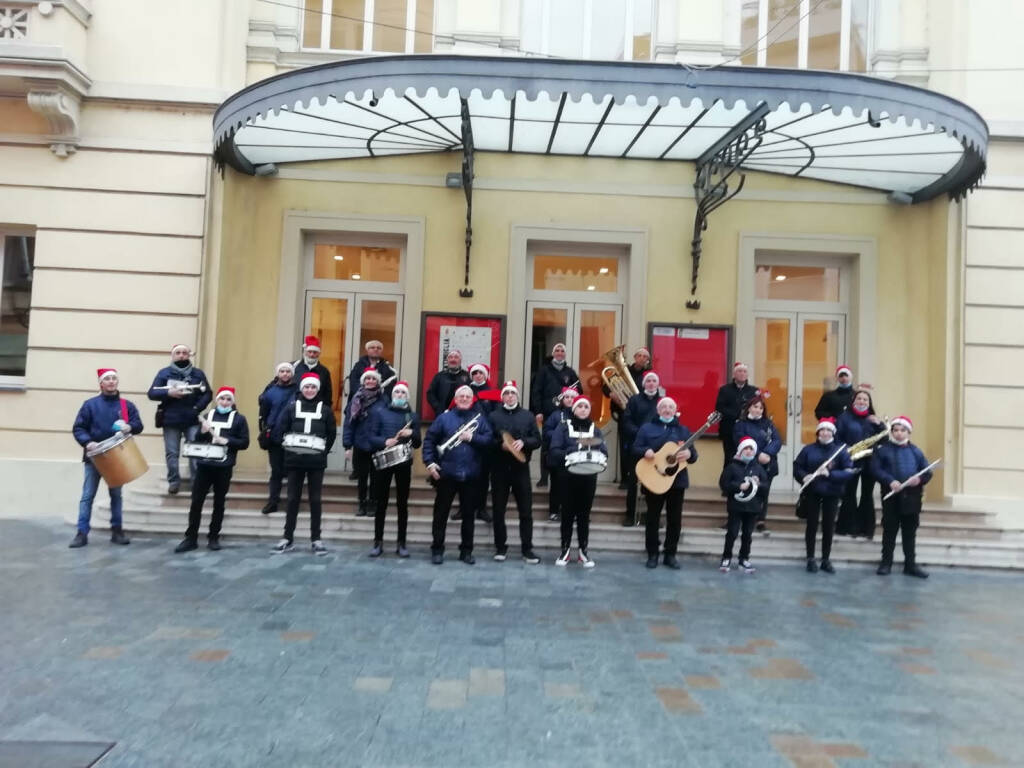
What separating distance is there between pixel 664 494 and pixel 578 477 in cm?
97

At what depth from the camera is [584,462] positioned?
8156 millimetres

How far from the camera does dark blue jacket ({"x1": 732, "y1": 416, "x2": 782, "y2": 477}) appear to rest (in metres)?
8.73

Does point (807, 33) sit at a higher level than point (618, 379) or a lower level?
higher

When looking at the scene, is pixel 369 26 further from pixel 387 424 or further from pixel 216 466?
pixel 216 466

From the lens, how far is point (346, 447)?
8664 millimetres

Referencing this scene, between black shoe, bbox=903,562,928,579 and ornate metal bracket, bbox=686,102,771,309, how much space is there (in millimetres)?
4113

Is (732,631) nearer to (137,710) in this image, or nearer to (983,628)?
(983,628)

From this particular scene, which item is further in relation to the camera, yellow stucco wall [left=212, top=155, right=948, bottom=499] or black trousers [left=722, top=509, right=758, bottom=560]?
yellow stucco wall [left=212, top=155, right=948, bottom=499]

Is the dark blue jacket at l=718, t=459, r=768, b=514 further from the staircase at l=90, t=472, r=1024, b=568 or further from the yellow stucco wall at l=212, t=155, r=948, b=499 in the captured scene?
the yellow stucco wall at l=212, t=155, r=948, b=499

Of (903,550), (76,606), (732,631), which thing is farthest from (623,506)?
(76,606)

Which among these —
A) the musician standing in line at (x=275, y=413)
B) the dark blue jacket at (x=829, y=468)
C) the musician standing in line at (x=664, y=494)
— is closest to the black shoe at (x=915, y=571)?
the dark blue jacket at (x=829, y=468)

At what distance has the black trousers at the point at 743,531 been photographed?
8445 mm

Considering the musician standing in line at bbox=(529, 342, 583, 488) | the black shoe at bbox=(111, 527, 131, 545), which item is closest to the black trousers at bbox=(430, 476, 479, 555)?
the musician standing in line at bbox=(529, 342, 583, 488)

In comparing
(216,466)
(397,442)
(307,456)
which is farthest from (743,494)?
(216,466)
